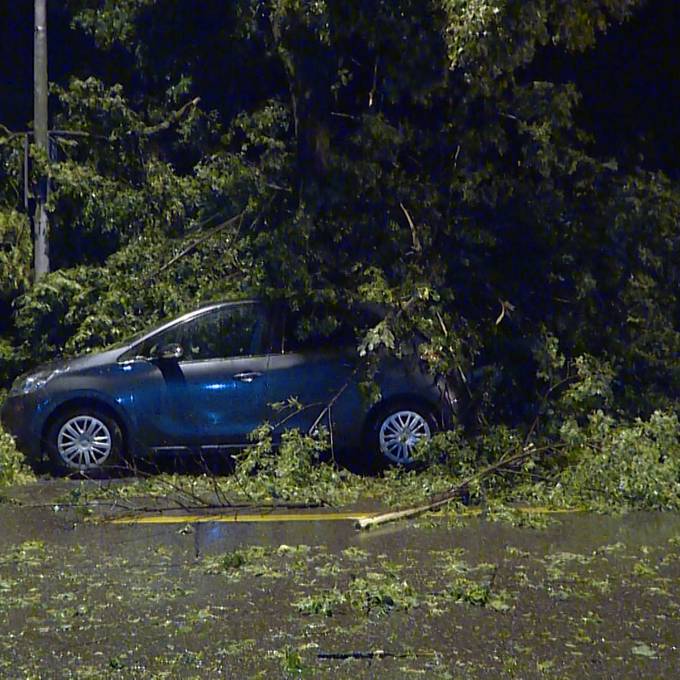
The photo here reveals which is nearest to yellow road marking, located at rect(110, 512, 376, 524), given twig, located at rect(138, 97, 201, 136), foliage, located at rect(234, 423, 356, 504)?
foliage, located at rect(234, 423, 356, 504)

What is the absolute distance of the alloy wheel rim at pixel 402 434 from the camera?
11961 millimetres

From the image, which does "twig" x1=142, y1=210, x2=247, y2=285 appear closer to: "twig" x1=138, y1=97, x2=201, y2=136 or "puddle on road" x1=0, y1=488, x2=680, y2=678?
"twig" x1=138, y1=97, x2=201, y2=136

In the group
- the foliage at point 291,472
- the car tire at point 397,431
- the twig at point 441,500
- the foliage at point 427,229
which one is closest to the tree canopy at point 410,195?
the foliage at point 427,229

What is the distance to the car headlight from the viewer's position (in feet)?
40.4

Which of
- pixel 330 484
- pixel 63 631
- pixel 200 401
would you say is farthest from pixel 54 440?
pixel 63 631

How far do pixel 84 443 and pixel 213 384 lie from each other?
1.30m

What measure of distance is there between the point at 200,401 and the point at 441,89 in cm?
365

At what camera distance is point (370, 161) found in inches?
506

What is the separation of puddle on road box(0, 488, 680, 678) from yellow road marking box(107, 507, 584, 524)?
198 millimetres

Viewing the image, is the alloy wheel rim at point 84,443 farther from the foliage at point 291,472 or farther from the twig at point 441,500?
the twig at point 441,500

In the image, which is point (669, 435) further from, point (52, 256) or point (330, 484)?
point (52, 256)

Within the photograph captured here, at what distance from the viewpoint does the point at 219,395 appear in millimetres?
12070

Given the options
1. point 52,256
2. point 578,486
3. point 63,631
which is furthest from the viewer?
point 52,256

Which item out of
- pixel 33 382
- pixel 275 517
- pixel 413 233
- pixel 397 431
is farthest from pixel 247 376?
pixel 275 517
